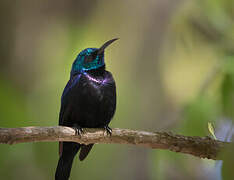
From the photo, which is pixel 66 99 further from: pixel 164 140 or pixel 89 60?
pixel 164 140

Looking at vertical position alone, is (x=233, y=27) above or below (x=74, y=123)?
above

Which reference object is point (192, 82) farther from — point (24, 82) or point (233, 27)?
point (233, 27)

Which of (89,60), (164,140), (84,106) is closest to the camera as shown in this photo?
(164,140)

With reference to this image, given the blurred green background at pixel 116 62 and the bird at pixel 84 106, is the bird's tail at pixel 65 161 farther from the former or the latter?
the blurred green background at pixel 116 62

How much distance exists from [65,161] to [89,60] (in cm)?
114

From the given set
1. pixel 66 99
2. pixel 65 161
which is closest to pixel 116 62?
pixel 66 99

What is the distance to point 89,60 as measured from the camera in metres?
4.44

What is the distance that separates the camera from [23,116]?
2.38 m

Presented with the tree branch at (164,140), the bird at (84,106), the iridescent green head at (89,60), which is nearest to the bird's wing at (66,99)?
the bird at (84,106)

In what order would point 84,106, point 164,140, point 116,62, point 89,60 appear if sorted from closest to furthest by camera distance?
1. point 164,140
2. point 84,106
3. point 89,60
4. point 116,62

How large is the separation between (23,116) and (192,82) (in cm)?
314

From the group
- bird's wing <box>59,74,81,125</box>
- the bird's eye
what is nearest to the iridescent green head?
the bird's eye

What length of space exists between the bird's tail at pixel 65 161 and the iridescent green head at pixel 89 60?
32.4 inches

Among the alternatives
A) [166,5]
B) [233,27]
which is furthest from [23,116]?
[166,5]
